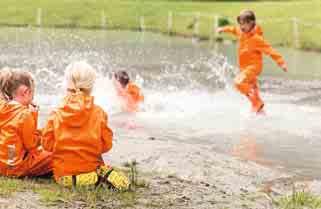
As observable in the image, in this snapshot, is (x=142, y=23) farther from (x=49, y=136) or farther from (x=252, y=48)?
(x=49, y=136)

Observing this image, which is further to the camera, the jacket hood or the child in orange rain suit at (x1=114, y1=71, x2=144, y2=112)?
the child in orange rain suit at (x1=114, y1=71, x2=144, y2=112)

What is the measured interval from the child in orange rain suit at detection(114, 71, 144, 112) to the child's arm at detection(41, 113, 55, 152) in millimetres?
5883

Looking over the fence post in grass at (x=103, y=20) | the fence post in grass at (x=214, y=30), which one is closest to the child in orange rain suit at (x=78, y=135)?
the fence post in grass at (x=214, y=30)

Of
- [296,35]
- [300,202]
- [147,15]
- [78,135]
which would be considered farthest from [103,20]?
[300,202]

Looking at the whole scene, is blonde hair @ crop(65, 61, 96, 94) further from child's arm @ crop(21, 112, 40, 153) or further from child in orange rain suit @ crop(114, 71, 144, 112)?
child in orange rain suit @ crop(114, 71, 144, 112)

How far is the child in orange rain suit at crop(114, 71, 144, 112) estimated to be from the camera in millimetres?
12648

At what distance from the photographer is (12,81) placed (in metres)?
6.77

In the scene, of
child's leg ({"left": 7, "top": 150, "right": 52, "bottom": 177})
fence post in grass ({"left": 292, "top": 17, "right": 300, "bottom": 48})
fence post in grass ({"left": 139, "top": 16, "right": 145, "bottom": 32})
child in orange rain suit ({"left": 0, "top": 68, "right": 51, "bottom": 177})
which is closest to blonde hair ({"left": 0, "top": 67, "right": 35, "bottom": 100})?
child in orange rain suit ({"left": 0, "top": 68, "right": 51, "bottom": 177})

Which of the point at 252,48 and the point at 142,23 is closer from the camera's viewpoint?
the point at 252,48

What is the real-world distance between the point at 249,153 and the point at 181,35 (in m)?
25.4

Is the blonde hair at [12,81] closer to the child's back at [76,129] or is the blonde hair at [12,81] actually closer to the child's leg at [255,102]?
the child's back at [76,129]

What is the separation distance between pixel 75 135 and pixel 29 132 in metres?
0.42

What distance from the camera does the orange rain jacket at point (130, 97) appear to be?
1260cm

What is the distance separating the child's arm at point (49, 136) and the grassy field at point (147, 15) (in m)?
25.0
